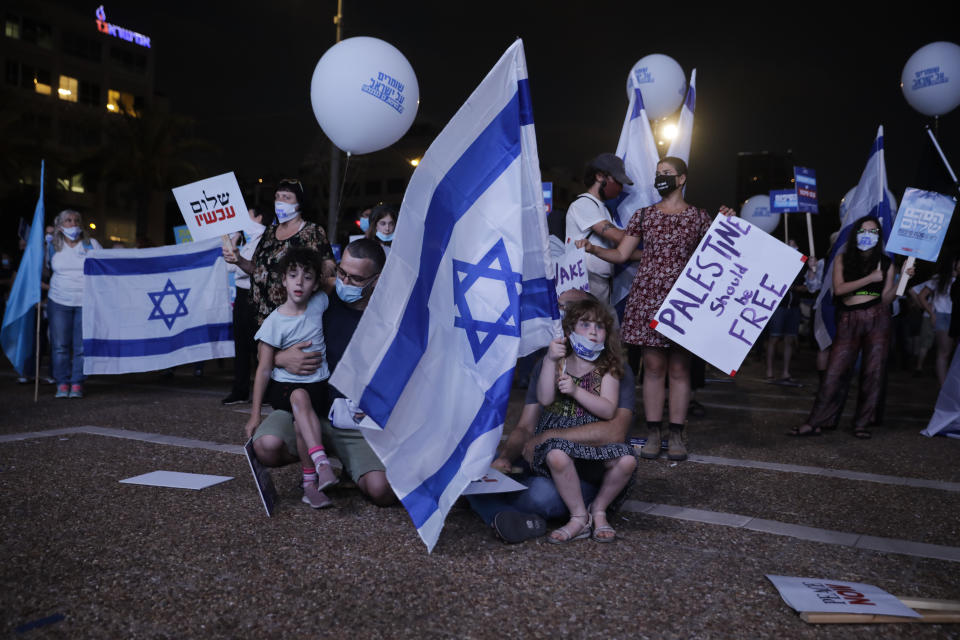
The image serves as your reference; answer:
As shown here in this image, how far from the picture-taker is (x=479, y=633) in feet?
7.98

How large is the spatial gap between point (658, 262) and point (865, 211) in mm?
3240

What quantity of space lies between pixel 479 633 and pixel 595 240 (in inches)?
150

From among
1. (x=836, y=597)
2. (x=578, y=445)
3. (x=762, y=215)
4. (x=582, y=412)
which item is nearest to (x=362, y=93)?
(x=582, y=412)

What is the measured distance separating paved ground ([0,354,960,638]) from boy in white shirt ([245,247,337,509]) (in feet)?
0.89

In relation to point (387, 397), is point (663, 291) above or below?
above

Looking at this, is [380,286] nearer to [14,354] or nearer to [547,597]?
[547,597]

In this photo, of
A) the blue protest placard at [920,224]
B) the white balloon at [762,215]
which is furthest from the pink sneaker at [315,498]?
the white balloon at [762,215]

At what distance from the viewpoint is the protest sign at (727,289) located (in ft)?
16.5

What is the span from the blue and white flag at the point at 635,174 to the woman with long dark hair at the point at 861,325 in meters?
1.88

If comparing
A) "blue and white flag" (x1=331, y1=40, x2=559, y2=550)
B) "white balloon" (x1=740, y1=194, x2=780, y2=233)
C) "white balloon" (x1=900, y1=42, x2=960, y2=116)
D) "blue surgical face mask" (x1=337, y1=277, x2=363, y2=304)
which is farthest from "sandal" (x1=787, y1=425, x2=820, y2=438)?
"white balloon" (x1=740, y1=194, x2=780, y2=233)

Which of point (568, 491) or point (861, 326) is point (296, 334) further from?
point (861, 326)

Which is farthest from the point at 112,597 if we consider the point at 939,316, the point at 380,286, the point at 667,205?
the point at 939,316

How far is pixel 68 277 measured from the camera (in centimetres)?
809

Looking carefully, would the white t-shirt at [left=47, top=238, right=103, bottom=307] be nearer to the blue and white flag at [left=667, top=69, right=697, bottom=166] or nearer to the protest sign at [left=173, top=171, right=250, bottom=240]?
the protest sign at [left=173, top=171, right=250, bottom=240]
